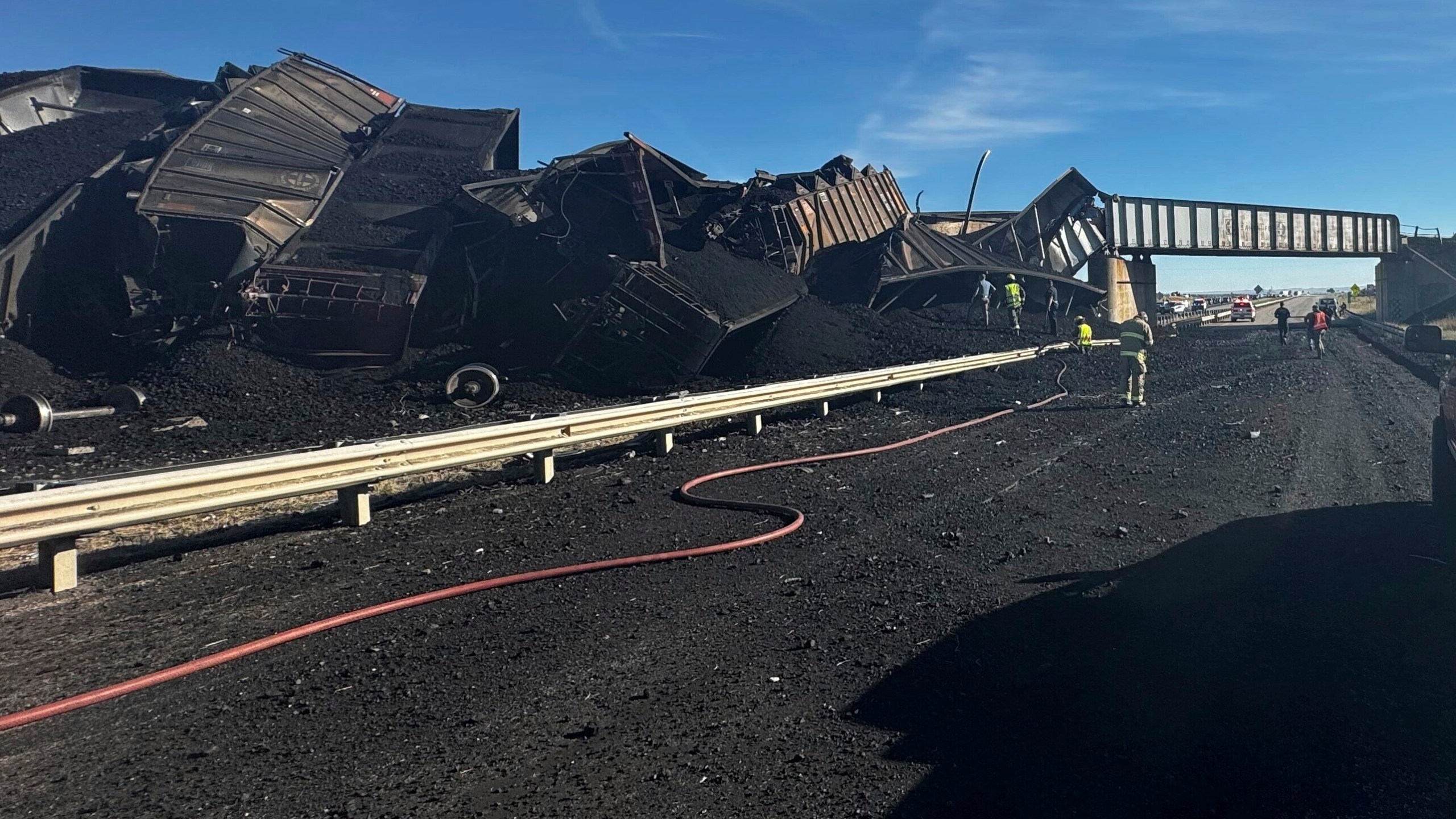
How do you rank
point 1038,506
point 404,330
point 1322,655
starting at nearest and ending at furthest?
point 1322,655, point 1038,506, point 404,330

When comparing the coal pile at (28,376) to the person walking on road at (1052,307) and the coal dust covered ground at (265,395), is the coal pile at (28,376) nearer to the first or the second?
the coal dust covered ground at (265,395)

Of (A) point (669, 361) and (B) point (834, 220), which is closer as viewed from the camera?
(A) point (669, 361)

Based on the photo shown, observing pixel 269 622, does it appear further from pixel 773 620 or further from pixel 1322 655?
pixel 1322 655

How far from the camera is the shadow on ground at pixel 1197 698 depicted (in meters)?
3.02

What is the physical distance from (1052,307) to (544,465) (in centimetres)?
2060

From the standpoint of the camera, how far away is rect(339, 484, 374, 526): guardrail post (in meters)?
6.60

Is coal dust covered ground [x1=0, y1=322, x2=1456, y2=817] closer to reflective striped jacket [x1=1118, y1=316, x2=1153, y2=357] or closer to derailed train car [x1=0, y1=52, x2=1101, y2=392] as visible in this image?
reflective striped jacket [x1=1118, y1=316, x2=1153, y2=357]

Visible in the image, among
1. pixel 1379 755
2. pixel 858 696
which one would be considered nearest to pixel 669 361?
pixel 858 696

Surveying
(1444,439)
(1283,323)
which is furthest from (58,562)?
(1283,323)

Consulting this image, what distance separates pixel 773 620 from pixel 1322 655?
255cm

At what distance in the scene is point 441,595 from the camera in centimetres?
502

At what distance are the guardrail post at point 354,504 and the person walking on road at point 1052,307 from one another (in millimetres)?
19532

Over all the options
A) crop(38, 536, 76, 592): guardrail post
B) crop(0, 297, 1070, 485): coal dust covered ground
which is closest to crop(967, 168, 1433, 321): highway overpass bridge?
crop(0, 297, 1070, 485): coal dust covered ground

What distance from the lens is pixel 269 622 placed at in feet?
15.3
